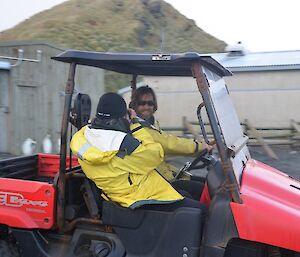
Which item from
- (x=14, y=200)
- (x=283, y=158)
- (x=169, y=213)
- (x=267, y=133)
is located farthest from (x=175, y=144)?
(x=267, y=133)

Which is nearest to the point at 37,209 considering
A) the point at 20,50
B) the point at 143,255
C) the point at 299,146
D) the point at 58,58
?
the point at 143,255

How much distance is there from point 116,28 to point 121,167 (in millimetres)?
38182

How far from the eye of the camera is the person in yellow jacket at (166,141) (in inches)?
140

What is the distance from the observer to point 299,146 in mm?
12484

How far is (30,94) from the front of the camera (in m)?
11.3

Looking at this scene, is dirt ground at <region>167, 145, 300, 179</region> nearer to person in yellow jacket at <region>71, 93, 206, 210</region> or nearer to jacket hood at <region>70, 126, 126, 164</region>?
person in yellow jacket at <region>71, 93, 206, 210</region>

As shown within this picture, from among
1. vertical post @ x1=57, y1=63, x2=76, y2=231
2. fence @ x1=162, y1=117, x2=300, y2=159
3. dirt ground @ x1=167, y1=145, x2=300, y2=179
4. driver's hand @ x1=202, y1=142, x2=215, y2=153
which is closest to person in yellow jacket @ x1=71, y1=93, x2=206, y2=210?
vertical post @ x1=57, y1=63, x2=76, y2=231

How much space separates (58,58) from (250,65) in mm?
12296

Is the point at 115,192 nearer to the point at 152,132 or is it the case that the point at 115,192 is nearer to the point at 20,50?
the point at 152,132

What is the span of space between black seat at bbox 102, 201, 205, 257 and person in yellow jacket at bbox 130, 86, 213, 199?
2.44ft

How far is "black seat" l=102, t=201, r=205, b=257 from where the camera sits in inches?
110

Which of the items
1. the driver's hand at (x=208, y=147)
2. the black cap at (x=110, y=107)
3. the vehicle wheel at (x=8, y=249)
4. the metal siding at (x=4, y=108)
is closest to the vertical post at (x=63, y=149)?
the black cap at (x=110, y=107)

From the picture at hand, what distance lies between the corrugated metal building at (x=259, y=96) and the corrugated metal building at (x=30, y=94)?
3.60 m

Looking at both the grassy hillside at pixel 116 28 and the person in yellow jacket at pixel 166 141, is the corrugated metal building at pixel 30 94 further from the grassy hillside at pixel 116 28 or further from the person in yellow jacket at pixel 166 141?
the grassy hillside at pixel 116 28
